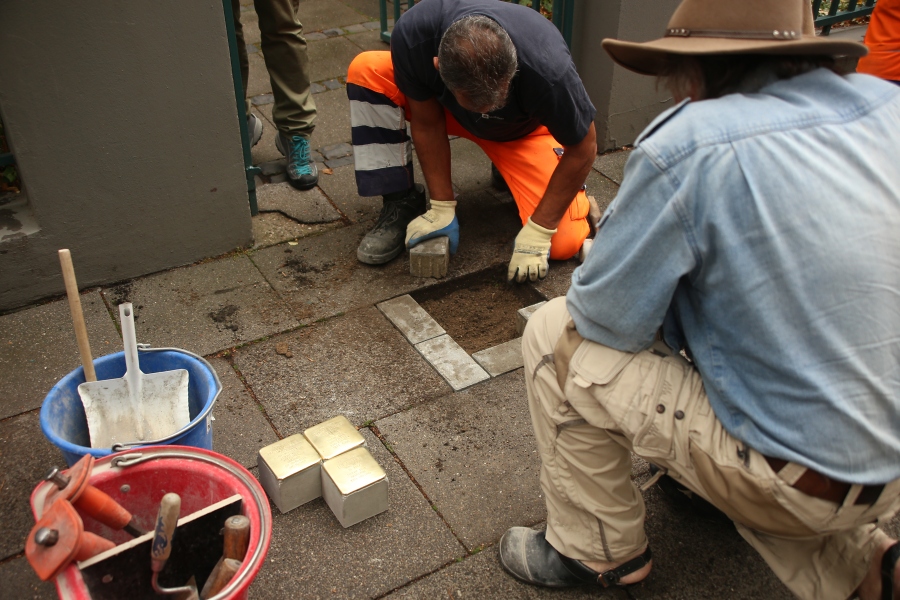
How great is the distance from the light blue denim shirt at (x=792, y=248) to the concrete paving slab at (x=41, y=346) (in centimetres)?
228

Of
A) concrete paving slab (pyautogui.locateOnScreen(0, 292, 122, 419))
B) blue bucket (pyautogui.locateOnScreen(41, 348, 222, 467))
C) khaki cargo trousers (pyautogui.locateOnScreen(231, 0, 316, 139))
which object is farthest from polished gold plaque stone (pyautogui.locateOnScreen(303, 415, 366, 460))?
khaki cargo trousers (pyautogui.locateOnScreen(231, 0, 316, 139))

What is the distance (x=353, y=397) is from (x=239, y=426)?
0.42m

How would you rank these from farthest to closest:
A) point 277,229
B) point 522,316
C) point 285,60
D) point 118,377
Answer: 1. point 285,60
2. point 277,229
3. point 522,316
4. point 118,377

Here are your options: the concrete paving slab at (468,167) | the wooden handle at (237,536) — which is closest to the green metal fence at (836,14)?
the concrete paving slab at (468,167)

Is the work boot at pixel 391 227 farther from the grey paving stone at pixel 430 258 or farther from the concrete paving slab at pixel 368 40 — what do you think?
the concrete paving slab at pixel 368 40

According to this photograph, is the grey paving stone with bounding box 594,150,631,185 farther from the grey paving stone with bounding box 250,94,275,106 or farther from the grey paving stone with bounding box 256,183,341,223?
the grey paving stone with bounding box 250,94,275,106

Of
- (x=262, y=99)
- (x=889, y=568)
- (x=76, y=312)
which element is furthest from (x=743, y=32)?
(x=262, y=99)

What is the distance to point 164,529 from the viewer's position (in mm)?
1656

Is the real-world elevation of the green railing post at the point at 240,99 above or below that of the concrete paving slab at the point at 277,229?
above

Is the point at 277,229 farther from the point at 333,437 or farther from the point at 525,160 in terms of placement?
the point at 333,437

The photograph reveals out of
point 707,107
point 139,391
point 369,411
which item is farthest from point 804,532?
point 139,391

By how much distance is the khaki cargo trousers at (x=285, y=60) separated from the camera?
387cm

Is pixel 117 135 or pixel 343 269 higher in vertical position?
pixel 117 135

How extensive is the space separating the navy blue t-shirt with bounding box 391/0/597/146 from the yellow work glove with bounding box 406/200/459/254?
18.2 inches
